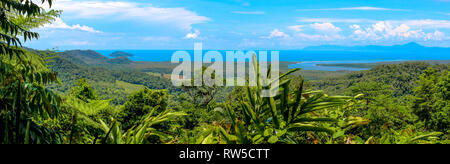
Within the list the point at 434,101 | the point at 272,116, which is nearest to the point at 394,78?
the point at 434,101

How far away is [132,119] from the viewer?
15.3 m

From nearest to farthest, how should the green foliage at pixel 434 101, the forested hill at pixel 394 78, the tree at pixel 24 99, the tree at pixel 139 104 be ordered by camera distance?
the tree at pixel 24 99 → the tree at pixel 139 104 → the green foliage at pixel 434 101 → the forested hill at pixel 394 78

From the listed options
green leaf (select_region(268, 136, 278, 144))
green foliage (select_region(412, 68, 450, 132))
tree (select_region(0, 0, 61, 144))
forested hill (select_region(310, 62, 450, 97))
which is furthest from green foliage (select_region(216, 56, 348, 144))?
forested hill (select_region(310, 62, 450, 97))

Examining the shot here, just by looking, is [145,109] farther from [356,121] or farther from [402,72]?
[402,72]

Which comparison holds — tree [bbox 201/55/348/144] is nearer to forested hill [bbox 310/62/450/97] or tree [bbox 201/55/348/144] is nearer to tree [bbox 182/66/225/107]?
tree [bbox 182/66/225/107]

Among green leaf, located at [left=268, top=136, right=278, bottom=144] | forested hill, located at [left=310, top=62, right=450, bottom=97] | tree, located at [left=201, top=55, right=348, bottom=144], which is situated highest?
tree, located at [left=201, top=55, right=348, bottom=144]

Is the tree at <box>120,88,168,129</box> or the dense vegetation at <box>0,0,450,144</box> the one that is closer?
the dense vegetation at <box>0,0,450,144</box>

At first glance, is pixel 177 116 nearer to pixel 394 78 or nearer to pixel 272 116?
pixel 272 116

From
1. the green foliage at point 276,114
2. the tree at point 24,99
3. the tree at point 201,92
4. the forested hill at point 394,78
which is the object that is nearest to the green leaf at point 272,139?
the green foliage at point 276,114

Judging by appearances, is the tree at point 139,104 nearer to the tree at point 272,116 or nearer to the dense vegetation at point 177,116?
the dense vegetation at point 177,116

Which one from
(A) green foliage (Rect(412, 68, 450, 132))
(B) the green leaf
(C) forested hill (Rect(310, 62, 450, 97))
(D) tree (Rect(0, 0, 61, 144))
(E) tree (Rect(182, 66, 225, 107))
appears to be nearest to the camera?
(B) the green leaf

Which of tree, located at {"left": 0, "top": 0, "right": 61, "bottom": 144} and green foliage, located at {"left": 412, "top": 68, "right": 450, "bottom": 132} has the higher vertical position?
tree, located at {"left": 0, "top": 0, "right": 61, "bottom": 144}

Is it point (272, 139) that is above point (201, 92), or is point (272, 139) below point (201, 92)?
above
